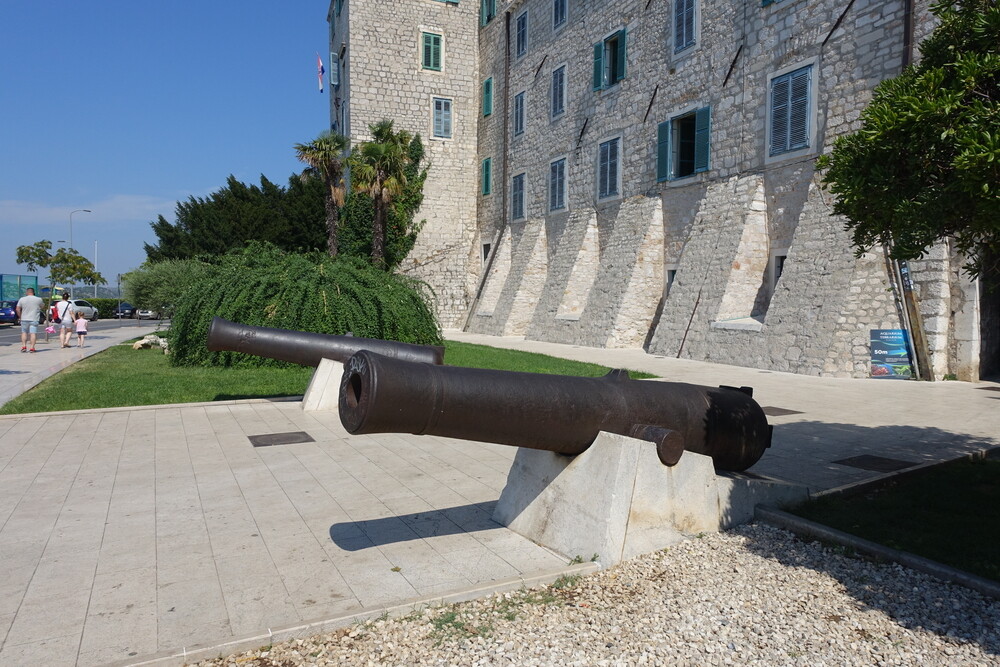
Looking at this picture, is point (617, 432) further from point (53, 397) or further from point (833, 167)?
point (53, 397)

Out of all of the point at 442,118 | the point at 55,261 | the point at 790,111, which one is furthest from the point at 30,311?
the point at 55,261

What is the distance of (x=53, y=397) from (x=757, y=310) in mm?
13433

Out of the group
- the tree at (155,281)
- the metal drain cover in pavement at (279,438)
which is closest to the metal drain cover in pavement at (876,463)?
the metal drain cover in pavement at (279,438)

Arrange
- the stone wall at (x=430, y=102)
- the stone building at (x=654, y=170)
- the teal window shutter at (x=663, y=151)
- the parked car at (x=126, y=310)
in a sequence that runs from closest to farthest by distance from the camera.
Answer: the stone building at (x=654, y=170) → the teal window shutter at (x=663, y=151) → the stone wall at (x=430, y=102) → the parked car at (x=126, y=310)

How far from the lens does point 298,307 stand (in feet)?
40.5

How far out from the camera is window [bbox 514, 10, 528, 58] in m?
26.1

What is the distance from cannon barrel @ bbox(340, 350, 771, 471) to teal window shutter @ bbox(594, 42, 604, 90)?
747 inches

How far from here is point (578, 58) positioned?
75.3 feet

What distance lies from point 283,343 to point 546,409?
5357 mm

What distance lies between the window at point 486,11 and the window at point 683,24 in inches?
477

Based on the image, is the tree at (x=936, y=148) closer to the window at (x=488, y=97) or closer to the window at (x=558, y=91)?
the window at (x=558, y=91)

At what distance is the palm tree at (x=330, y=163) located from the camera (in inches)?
979

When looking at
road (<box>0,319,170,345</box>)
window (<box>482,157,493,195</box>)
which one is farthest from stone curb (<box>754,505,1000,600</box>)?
window (<box>482,157,493,195</box>)

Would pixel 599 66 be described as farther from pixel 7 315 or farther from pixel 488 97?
pixel 7 315
